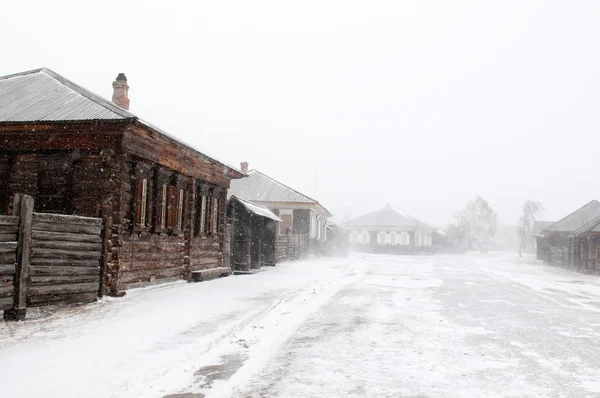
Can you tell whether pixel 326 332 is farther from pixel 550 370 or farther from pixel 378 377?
pixel 550 370

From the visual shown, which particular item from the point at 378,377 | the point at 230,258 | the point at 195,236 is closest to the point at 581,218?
the point at 230,258

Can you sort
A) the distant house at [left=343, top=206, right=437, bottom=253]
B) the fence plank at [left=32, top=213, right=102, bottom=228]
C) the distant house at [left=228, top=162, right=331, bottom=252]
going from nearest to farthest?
the fence plank at [left=32, top=213, right=102, bottom=228]
the distant house at [left=228, top=162, right=331, bottom=252]
the distant house at [left=343, top=206, right=437, bottom=253]

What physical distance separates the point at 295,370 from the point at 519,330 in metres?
5.27

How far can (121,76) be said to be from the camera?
1702 centimetres

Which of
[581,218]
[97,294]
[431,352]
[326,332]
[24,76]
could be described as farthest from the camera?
[581,218]

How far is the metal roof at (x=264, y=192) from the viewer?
38875 mm

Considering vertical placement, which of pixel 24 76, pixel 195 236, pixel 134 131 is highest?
pixel 24 76

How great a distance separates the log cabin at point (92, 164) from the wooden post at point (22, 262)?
2902mm

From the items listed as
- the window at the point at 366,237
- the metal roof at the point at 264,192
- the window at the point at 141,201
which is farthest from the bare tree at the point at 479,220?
the window at the point at 141,201

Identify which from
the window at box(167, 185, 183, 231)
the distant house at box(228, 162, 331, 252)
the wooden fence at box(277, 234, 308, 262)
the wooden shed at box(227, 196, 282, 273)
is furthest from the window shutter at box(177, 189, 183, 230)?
the distant house at box(228, 162, 331, 252)

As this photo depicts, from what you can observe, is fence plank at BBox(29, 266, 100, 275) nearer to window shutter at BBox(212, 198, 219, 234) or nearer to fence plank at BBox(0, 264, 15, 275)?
fence plank at BBox(0, 264, 15, 275)

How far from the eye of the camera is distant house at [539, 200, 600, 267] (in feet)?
119

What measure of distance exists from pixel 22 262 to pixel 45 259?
69 cm

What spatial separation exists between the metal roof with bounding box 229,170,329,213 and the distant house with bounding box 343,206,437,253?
3258 centimetres
